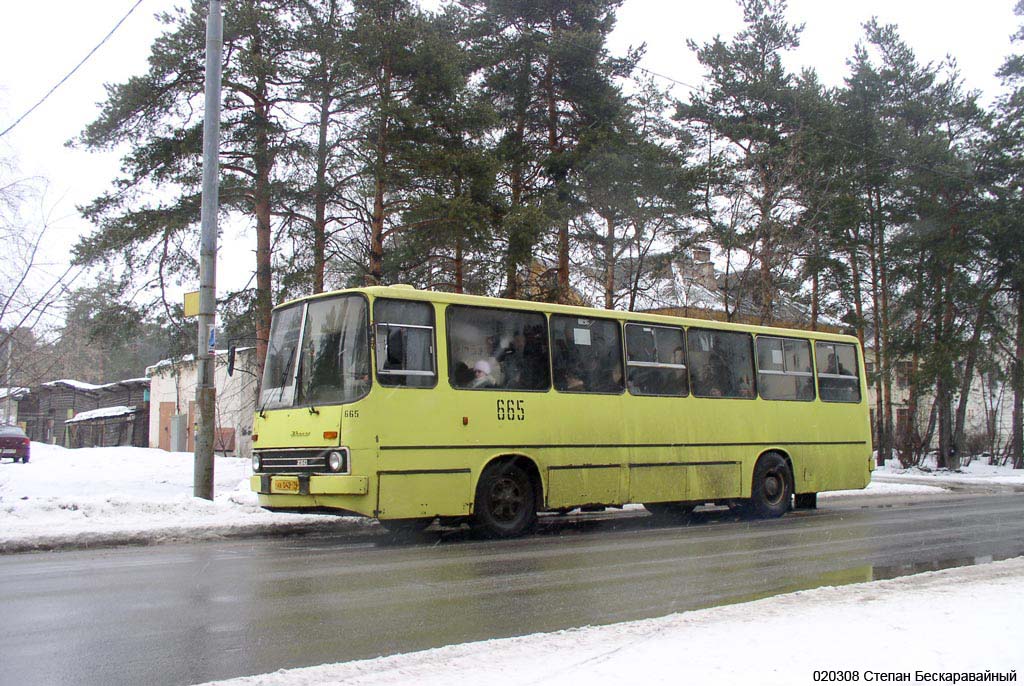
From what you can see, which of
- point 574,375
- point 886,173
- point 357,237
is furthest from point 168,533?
point 886,173

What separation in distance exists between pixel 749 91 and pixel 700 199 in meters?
5.25

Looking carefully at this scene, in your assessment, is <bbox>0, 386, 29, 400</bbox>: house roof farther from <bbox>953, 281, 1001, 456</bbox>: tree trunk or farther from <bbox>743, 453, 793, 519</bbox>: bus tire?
<bbox>953, 281, 1001, 456</bbox>: tree trunk

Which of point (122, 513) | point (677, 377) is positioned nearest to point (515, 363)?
point (677, 377)

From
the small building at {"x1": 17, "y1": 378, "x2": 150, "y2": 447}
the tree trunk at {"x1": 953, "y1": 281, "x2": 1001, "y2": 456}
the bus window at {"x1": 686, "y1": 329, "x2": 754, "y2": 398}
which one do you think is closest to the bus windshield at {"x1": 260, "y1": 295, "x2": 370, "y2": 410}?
the bus window at {"x1": 686, "y1": 329, "x2": 754, "y2": 398}

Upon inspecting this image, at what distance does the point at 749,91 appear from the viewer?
31.5 meters

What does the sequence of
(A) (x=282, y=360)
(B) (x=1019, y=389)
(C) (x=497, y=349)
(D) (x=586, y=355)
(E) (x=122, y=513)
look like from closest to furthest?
(A) (x=282, y=360) → (C) (x=497, y=349) → (E) (x=122, y=513) → (D) (x=586, y=355) → (B) (x=1019, y=389)

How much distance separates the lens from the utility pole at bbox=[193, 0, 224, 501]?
14117mm

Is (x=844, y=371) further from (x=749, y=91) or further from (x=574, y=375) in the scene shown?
(x=749, y=91)

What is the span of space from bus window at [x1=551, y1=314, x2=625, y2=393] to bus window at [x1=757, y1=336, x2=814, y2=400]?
11.6 ft

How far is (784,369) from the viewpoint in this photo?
16188 mm

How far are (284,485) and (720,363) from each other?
7567mm

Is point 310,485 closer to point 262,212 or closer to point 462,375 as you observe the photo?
point 462,375

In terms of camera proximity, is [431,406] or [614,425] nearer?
[431,406]

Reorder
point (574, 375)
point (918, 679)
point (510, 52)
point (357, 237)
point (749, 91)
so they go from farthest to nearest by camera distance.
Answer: point (749, 91)
point (510, 52)
point (357, 237)
point (574, 375)
point (918, 679)
